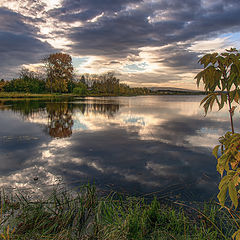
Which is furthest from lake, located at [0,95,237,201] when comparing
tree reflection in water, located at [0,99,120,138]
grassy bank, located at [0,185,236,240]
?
tree reflection in water, located at [0,99,120,138]

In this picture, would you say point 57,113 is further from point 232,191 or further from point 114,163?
point 232,191

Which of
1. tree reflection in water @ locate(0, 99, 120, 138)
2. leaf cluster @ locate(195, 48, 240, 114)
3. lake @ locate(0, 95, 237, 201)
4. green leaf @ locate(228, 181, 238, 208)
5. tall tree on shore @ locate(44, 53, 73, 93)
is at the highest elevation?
tall tree on shore @ locate(44, 53, 73, 93)

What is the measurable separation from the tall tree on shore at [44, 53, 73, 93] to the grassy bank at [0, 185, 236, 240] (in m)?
63.2

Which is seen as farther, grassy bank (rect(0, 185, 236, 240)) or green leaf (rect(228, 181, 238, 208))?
grassy bank (rect(0, 185, 236, 240))

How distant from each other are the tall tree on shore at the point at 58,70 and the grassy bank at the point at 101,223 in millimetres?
63245

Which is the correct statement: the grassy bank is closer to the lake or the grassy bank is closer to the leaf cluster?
the lake

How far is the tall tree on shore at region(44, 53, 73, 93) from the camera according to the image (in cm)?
6337

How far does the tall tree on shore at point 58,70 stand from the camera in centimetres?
6337

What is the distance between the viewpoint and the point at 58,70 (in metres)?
Answer: 65.3

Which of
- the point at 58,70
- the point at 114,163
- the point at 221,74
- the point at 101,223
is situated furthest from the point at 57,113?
the point at 58,70

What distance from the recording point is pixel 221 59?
5.92ft

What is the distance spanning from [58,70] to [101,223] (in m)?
69.2

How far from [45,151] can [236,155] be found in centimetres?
716

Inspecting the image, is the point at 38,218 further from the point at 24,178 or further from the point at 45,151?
the point at 45,151
